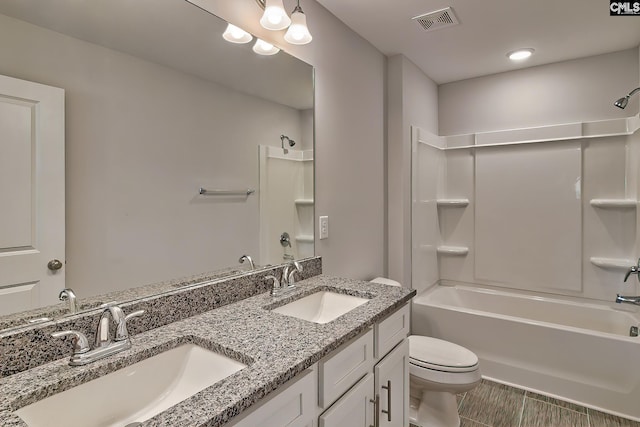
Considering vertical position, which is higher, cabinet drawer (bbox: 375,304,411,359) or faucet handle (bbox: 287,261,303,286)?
faucet handle (bbox: 287,261,303,286)

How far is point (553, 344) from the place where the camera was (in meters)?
2.30

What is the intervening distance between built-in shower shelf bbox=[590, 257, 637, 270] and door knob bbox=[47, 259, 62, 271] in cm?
338

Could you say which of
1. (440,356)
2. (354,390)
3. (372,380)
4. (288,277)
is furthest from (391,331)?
(440,356)

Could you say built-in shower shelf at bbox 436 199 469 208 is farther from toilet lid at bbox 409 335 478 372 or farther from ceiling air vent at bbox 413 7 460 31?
ceiling air vent at bbox 413 7 460 31

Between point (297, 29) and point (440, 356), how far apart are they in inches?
77.1

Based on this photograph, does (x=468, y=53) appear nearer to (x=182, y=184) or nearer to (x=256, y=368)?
(x=182, y=184)

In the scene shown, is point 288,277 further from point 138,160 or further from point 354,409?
point 138,160

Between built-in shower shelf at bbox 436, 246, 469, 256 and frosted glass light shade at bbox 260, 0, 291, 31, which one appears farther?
built-in shower shelf at bbox 436, 246, 469, 256

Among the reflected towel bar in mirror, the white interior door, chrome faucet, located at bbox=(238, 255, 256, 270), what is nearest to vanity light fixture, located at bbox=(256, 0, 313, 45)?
the reflected towel bar in mirror

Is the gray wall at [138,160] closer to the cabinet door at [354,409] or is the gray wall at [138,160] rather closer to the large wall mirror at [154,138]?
the large wall mirror at [154,138]

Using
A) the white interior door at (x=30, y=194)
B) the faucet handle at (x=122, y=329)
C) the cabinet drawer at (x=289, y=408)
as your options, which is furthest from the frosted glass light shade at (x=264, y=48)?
the cabinet drawer at (x=289, y=408)

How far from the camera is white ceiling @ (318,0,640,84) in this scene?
1.99 metres

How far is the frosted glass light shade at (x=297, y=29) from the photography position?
160cm

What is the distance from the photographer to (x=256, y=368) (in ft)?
2.89
